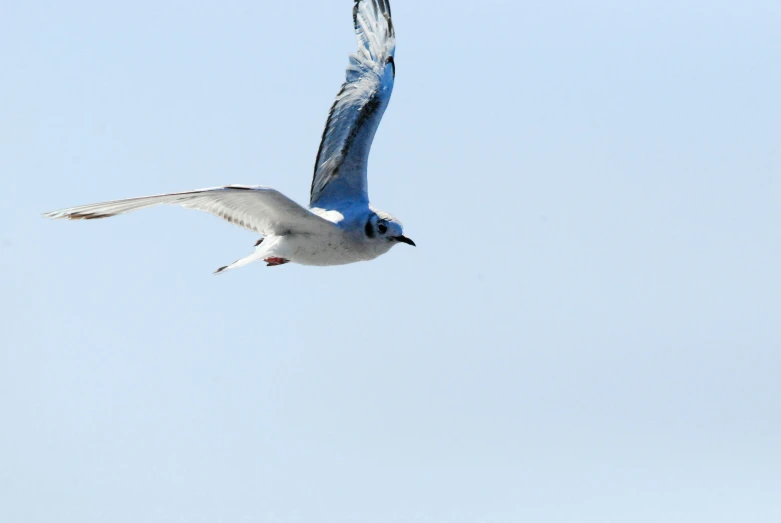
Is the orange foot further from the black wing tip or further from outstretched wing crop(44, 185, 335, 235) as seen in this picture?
the black wing tip

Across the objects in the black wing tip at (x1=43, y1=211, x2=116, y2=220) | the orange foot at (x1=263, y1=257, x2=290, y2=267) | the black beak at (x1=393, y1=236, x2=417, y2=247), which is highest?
the black wing tip at (x1=43, y1=211, x2=116, y2=220)

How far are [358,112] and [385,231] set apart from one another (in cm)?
330

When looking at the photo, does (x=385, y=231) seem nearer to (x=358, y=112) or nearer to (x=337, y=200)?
(x=337, y=200)

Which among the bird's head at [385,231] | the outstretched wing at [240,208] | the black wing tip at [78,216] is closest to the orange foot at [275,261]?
the outstretched wing at [240,208]

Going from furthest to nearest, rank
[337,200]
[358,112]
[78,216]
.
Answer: [358,112], [337,200], [78,216]

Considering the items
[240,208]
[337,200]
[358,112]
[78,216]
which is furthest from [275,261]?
[358,112]

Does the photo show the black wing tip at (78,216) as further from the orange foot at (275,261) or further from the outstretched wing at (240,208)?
the orange foot at (275,261)

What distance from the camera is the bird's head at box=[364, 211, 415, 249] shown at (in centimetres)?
1392

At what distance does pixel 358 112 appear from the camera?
16.6 metres

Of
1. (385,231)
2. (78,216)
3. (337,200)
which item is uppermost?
(78,216)

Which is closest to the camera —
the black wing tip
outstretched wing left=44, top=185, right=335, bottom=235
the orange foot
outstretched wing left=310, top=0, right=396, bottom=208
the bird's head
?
outstretched wing left=44, top=185, right=335, bottom=235

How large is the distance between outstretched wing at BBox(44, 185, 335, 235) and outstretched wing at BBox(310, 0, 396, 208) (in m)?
1.59

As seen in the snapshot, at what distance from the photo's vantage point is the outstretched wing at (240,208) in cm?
1219

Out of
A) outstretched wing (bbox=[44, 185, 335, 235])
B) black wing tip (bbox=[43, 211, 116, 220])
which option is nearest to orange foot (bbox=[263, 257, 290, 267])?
outstretched wing (bbox=[44, 185, 335, 235])
